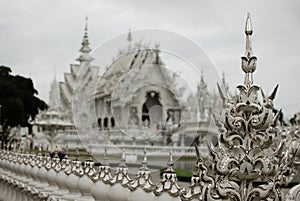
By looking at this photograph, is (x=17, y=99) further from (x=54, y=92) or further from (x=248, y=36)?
(x=248, y=36)

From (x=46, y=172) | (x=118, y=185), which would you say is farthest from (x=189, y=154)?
(x=118, y=185)

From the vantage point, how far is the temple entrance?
39037 mm

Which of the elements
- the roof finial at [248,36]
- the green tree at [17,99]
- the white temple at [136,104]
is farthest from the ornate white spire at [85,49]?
the roof finial at [248,36]

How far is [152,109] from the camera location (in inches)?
1515

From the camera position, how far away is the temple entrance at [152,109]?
39.0 metres

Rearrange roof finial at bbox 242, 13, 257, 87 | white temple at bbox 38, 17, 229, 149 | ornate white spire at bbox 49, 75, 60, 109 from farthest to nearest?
ornate white spire at bbox 49, 75, 60, 109, white temple at bbox 38, 17, 229, 149, roof finial at bbox 242, 13, 257, 87

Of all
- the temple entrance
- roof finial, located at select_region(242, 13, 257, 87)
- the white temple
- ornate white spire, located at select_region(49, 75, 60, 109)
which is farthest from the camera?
ornate white spire, located at select_region(49, 75, 60, 109)

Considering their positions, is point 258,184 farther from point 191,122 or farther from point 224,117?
point 191,122

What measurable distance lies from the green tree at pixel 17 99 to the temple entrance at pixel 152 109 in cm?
1475

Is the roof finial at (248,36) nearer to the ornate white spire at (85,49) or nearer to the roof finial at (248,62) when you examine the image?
the roof finial at (248,62)

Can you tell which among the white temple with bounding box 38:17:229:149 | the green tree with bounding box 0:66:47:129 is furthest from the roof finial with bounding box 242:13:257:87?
the green tree with bounding box 0:66:47:129

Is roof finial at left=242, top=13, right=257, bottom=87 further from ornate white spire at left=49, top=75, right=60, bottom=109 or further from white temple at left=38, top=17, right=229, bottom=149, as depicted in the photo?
ornate white spire at left=49, top=75, right=60, bottom=109

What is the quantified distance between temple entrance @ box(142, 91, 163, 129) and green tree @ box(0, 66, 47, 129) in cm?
1475

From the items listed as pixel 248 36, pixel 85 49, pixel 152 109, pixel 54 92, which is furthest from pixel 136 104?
pixel 248 36
